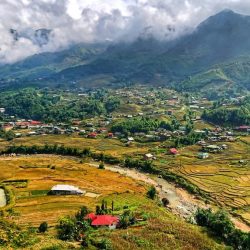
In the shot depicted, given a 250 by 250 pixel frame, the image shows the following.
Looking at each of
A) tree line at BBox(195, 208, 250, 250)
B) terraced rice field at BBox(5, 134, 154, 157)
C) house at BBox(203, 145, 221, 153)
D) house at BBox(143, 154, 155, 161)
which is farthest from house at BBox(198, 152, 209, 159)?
tree line at BBox(195, 208, 250, 250)

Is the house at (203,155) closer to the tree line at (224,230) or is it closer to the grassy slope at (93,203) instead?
the grassy slope at (93,203)

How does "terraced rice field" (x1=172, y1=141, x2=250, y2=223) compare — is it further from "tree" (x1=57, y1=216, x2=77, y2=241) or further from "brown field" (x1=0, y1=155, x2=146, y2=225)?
"tree" (x1=57, y1=216, x2=77, y2=241)

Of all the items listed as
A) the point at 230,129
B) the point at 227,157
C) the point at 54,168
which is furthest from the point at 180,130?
the point at 54,168

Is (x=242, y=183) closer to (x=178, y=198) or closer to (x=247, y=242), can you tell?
(x=178, y=198)

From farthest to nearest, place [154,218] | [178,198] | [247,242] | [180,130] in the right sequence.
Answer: [180,130] → [178,198] → [154,218] → [247,242]

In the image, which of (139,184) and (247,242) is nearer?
(247,242)

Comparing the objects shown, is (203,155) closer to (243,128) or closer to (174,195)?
(174,195)
